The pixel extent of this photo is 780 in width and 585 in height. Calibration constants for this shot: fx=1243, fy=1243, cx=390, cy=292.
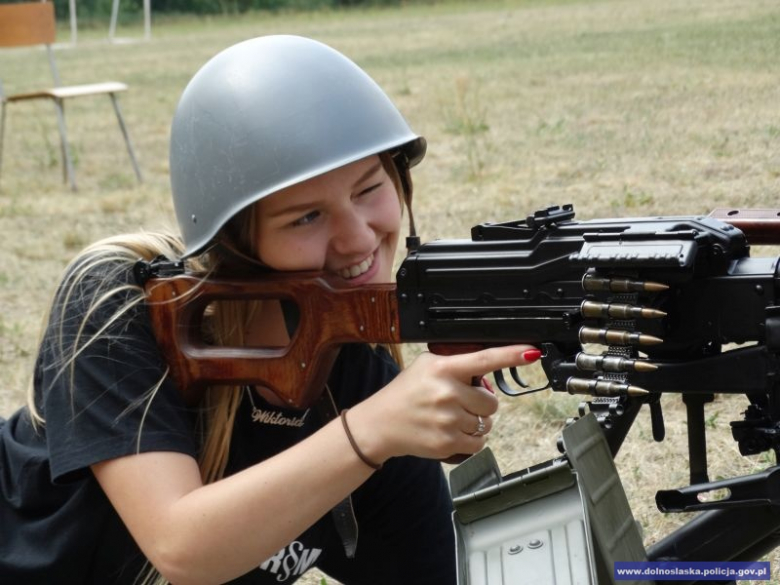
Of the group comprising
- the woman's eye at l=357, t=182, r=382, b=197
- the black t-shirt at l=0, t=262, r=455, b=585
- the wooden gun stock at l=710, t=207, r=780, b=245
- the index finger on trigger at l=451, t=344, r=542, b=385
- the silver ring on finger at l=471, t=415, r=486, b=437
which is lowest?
the black t-shirt at l=0, t=262, r=455, b=585

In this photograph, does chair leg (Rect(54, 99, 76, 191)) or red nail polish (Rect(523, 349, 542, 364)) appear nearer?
red nail polish (Rect(523, 349, 542, 364))

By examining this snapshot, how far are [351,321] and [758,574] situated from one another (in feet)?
3.49

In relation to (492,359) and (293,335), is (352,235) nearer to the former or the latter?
(293,335)

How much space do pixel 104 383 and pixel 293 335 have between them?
382 millimetres

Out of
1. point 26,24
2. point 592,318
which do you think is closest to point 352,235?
point 592,318

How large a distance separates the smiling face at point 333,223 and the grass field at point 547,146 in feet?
3.06

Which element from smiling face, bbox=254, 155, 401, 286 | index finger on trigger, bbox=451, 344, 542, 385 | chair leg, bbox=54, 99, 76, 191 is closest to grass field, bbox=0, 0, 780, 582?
chair leg, bbox=54, 99, 76, 191

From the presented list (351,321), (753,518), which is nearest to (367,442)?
(351,321)

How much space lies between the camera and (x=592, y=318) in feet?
6.67

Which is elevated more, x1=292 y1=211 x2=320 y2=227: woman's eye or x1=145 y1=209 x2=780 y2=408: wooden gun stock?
x1=292 y1=211 x2=320 y2=227: woman's eye

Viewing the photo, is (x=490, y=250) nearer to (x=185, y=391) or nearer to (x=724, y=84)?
(x=185, y=391)

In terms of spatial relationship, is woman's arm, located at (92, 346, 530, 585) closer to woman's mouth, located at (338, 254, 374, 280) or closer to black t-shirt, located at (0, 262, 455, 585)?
black t-shirt, located at (0, 262, 455, 585)

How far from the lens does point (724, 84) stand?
575cm

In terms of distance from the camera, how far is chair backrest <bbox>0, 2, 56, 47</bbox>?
39.4 ft
